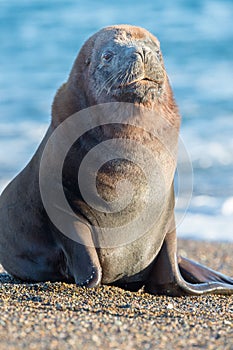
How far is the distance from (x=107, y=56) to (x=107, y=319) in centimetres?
217

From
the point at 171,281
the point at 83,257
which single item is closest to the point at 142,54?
the point at 83,257

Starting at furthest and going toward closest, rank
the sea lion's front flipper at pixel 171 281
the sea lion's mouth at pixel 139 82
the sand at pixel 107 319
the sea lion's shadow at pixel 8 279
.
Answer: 1. the sea lion's shadow at pixel 8 279
2. the sea lion's front flipper at pixel 171 281
3. the sea lion's mouth at pixel 139 82
4. the sand at pixel 107 319

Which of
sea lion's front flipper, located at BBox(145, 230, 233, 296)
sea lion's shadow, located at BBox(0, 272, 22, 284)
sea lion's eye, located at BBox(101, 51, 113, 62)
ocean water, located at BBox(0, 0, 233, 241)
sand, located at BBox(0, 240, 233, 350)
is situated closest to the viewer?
sand, located at BBox(0, 240, 233, 350)

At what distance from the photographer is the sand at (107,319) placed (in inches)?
148

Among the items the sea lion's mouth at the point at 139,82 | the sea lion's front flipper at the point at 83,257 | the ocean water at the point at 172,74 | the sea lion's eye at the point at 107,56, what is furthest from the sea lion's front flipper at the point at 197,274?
the sea lion's eye at the point at 107,56

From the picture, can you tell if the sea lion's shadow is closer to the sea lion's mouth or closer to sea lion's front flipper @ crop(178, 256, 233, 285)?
sea lion's front flipper @ crop(178, 256, 233, 285)

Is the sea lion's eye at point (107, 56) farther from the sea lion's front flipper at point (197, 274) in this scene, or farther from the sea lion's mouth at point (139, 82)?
the sea lion's front flipper at point (197, 274)

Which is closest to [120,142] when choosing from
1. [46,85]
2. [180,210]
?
[180,210]

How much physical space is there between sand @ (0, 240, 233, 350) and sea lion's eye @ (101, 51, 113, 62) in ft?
5.29

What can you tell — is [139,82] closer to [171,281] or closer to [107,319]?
[171,281]

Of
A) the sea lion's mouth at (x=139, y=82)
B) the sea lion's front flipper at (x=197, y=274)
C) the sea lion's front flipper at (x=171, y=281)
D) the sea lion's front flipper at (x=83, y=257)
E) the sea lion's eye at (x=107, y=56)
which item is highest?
the sea lion's eye at (x=107, y=56)

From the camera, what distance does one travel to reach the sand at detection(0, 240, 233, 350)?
12.4ft

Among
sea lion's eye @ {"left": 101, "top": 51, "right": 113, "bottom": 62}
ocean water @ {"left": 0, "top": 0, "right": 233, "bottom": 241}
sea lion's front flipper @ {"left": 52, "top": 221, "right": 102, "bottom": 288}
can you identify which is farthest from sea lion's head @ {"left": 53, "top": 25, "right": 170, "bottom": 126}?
ocean water @ {"left": 0, "top": 0, "right": 233, "bottom": 241}

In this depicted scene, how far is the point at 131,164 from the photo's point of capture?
18.4 ft
